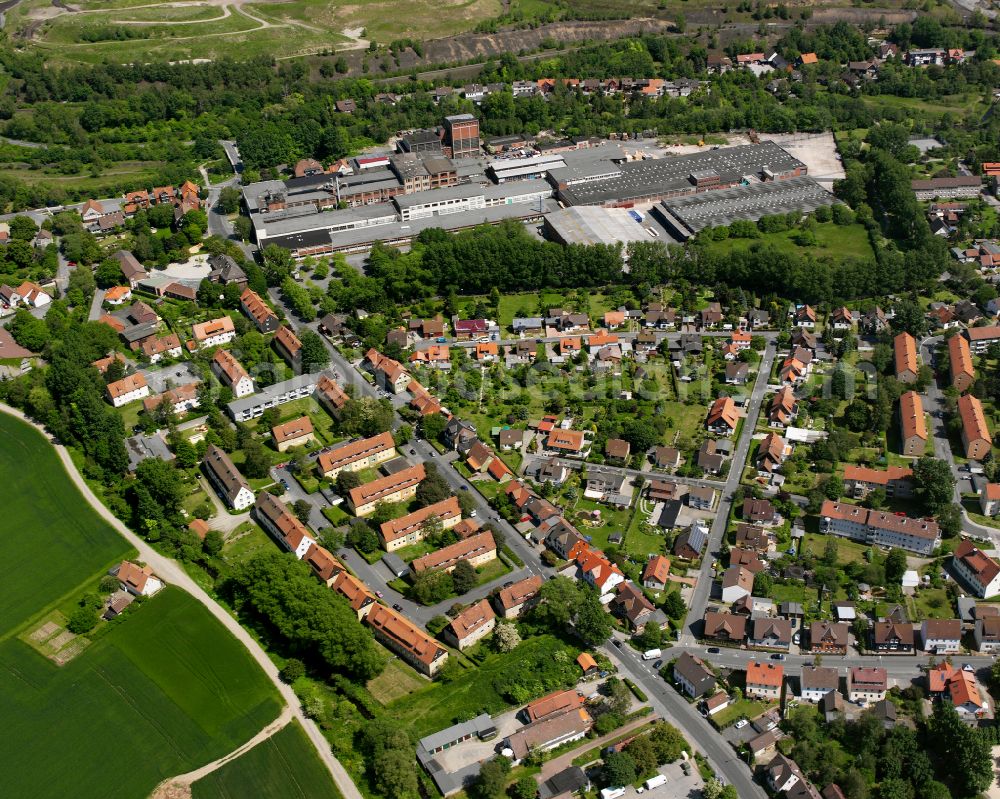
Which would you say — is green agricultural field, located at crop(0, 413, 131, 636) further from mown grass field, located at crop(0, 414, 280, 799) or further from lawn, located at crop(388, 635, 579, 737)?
lawn, located at crop(388, 635, 579, 737)

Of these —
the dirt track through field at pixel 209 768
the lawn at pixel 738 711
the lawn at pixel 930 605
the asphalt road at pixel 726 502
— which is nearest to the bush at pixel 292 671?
the dirt track through field at pixel 209 768

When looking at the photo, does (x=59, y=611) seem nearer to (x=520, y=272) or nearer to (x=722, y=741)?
(x=722, y=741)

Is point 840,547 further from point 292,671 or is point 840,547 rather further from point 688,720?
point 292,671

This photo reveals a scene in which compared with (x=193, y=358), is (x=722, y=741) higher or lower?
lower

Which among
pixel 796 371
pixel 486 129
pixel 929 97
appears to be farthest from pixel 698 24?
pixel 796 371

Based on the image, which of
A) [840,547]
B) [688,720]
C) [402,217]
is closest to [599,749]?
[688,720]

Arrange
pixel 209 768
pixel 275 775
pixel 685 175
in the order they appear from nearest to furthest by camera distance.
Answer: pixel 275 775 < pixel 209 768 < pixel 685 175

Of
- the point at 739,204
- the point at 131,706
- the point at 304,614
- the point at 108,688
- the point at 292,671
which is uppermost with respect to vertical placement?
the point at 739,204
